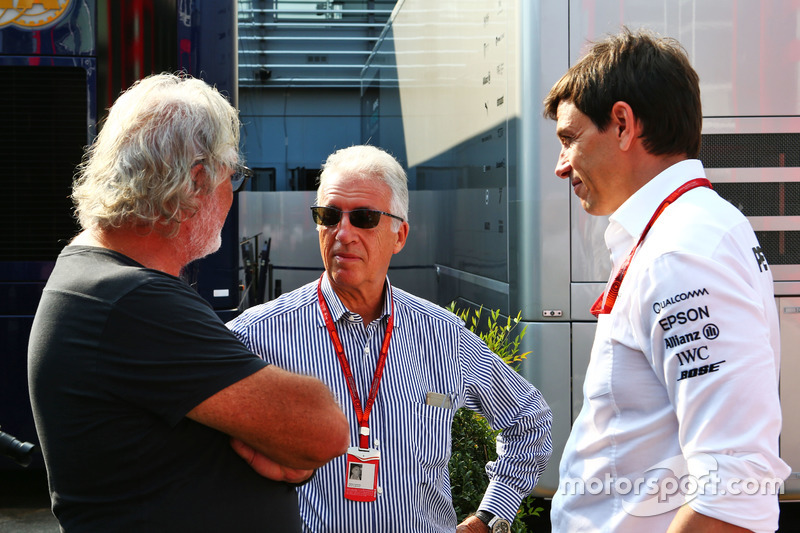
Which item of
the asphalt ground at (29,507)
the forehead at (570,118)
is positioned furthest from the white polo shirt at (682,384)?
the asphalt ground at (29,507)

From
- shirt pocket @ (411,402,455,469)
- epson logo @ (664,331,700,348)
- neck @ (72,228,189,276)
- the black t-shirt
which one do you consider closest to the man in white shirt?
epson logo @ (664,331,700,348)

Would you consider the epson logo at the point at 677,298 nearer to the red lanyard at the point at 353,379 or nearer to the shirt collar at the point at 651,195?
the shirt collar at the point at 651,195

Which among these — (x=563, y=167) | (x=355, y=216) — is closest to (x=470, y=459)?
(x=355, y=216)

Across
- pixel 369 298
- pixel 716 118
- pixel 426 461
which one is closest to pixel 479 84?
pixel 716 118

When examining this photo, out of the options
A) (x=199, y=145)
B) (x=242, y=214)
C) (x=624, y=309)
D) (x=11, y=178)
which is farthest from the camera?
(x=242, y=214)

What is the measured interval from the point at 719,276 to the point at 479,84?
3566 mm

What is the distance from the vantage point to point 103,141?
156cm

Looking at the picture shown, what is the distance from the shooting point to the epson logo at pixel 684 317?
1.26m

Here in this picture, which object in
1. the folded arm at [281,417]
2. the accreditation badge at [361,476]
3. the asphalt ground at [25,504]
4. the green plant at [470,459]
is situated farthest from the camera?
the asphalt ground at [25,504]

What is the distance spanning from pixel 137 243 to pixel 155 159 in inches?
6.6

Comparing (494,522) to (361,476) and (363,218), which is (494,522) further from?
(363,218)

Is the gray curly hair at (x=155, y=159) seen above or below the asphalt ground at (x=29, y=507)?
above

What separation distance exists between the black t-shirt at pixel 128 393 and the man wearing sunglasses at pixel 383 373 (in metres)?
0.62

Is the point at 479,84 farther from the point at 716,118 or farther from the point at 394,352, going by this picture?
the point at 394,352
